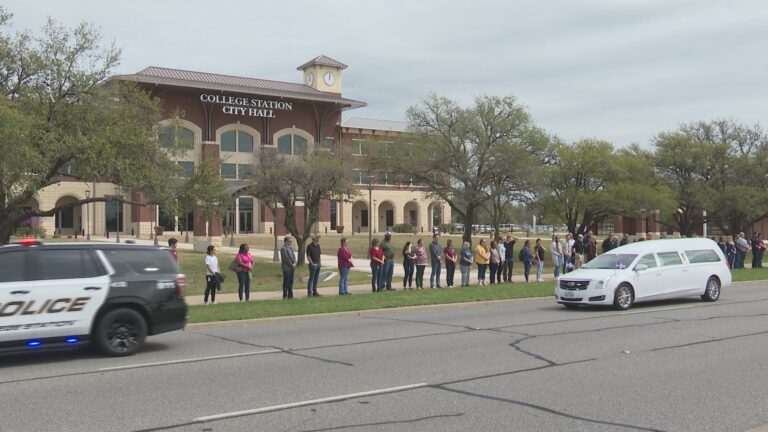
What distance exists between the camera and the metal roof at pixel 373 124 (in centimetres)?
8084

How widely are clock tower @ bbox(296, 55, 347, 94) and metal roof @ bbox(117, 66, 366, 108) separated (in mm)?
1373

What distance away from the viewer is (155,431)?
6070mm

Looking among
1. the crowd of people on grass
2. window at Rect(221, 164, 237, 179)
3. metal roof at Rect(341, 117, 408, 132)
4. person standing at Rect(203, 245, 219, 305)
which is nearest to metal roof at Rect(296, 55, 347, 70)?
metal roof at Rect(341, 117, 408, 132)

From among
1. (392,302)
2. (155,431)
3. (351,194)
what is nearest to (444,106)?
(351,194)

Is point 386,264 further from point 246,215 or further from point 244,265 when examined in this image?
point 246,215

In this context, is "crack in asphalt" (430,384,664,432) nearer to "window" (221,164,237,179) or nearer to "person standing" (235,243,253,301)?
"person standing" (235,243,253,301)

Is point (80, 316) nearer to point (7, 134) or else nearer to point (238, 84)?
point (7, 134)

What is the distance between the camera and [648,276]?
16.6m

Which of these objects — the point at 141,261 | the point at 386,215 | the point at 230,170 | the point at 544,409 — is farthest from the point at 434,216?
the point at 544,409

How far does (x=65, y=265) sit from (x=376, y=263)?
11.7 m

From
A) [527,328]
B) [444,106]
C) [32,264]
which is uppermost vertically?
[444,106]

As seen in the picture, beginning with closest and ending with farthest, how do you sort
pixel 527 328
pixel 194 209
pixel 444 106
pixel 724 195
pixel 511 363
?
pixel 511 363 → pixel 527 328 → pixel 194 209 → pixel 444 106 → pixel 724 195

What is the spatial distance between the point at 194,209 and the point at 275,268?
173 inches

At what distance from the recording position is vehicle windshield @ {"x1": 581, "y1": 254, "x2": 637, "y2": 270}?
54.7ft
